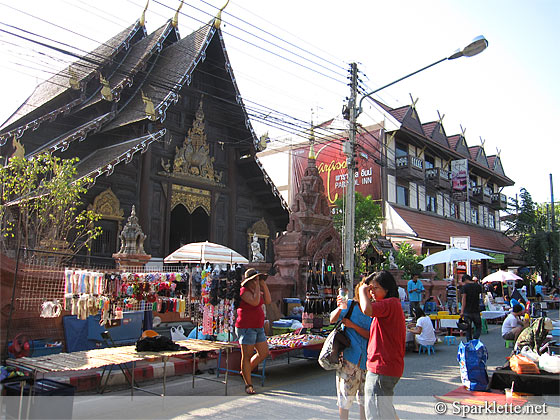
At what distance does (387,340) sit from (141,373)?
4.81m

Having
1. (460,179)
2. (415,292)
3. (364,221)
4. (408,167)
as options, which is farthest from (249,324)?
(460,179)

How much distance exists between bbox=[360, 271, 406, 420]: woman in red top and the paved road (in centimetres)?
162

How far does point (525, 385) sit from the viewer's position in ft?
21.1

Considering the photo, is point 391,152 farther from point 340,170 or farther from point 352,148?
point 352,148

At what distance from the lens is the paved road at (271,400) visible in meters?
5.82

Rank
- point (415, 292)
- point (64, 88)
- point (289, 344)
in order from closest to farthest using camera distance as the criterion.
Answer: point (289, 344) → point (415, 292) → point (64, 88)

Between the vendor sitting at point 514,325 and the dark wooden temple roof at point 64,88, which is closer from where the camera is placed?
the vendor sitting at point 514,325

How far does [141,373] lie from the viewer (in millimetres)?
7691

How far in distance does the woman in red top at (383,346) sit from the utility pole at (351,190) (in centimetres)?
769

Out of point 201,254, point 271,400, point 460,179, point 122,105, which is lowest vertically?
point 271,400

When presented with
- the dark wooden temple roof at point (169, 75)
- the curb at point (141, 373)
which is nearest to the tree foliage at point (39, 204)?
the dark wooden temple roof at point (169, 75)

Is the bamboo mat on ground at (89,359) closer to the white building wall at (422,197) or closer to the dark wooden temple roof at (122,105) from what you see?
the dark wooden temple roof at (122,105)

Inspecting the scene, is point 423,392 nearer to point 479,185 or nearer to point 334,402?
point 334,402

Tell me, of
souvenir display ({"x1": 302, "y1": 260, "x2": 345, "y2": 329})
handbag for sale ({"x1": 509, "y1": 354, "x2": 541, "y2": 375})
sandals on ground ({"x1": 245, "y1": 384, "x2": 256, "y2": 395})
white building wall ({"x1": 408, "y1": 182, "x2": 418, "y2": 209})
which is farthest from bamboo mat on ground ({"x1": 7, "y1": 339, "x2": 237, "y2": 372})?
white building wall ({"x1": 408, "y1": 182, "x2": 418, "y2": 209})
